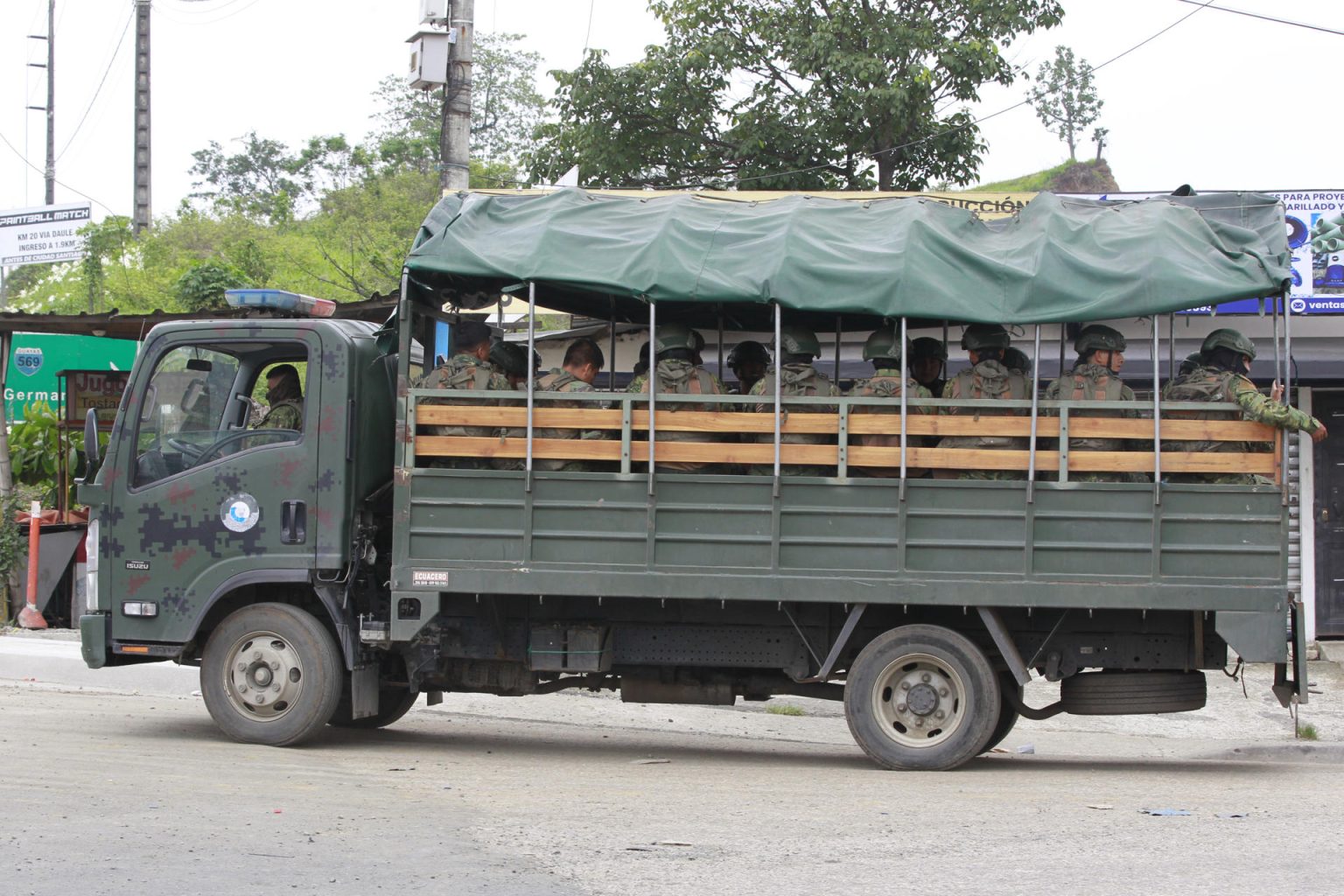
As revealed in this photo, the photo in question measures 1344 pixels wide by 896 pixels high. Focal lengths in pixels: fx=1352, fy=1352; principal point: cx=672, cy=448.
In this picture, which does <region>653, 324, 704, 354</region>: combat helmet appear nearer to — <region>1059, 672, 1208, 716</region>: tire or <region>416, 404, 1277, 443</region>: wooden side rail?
<region>416, 404, 1277, 443</region>: wooden side rail

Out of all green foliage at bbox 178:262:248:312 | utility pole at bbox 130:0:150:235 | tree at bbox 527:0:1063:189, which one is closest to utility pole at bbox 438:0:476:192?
tree at bbox 527:0:1063:189

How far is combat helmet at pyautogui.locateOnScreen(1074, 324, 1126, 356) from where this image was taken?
24.0ft

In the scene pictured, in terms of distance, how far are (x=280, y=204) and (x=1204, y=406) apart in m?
34.1

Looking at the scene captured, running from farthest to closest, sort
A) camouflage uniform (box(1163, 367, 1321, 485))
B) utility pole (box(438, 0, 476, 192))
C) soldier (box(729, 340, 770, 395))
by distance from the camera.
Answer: utility pole (box(438, 0, 476, 192)) < soldier (box(729, 340, 770, 395)) < camouflage uniform (box(1163, 367, 1321, 485))

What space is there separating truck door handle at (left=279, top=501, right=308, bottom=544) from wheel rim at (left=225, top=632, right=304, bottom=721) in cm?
56

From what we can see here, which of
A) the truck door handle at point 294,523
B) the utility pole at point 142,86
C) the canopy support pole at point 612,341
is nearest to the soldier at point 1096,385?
the canopy support pole at point 612,341

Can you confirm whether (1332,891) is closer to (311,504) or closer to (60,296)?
(311,504)

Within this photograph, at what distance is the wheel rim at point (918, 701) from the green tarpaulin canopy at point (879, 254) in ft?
6.22

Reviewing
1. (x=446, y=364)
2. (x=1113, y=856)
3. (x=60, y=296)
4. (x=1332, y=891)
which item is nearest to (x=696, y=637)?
(x=446, y=364)

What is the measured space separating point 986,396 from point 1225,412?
1212mm

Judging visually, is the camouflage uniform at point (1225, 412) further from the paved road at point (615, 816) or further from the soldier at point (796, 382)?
the soldier at point (796, 382)

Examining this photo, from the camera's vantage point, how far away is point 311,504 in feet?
24.7

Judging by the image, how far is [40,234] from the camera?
1927cm

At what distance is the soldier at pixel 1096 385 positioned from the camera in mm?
7105
